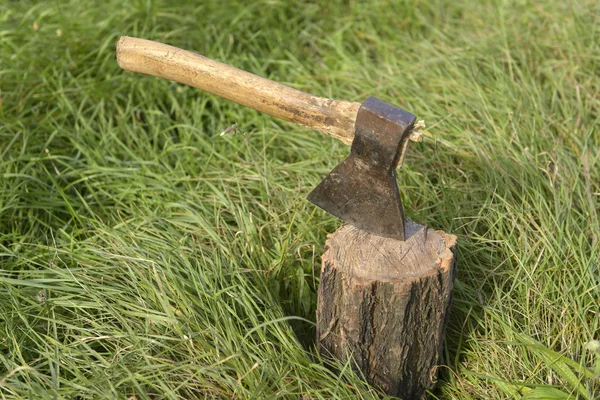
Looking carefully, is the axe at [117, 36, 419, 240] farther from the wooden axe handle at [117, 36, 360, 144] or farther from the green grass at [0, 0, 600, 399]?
the green grass at [0, 0, 600, 399]

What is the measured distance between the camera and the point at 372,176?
2377 mm

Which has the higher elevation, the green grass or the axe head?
the axe head

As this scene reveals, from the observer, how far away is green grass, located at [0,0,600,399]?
2443 millimetres

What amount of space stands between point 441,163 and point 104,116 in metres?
1.84

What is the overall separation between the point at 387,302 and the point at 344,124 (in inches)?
24.6

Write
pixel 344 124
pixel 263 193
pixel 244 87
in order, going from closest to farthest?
pixel 344 124
pixel 244 87
pixel 263 193

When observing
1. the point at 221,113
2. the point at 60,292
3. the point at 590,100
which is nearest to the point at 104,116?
the point at 221,113

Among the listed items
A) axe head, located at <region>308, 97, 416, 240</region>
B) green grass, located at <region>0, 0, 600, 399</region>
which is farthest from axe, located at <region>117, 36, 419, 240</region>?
green grass, located at <region>0, 0, 600, 399</region>

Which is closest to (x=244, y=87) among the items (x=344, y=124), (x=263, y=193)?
(x=344, y=124)

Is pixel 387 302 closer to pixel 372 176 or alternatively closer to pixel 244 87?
pixel 372 176

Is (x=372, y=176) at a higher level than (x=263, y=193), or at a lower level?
higher

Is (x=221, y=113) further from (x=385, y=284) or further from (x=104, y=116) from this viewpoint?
(x=385, y=284)

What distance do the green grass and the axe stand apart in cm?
49

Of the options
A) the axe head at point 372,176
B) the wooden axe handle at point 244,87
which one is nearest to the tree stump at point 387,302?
the axe head at point 372,176
